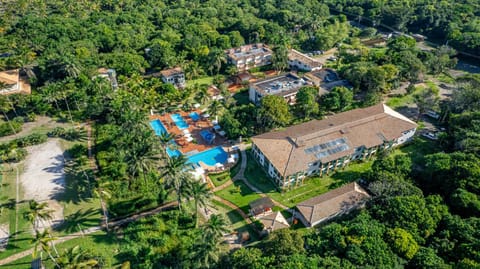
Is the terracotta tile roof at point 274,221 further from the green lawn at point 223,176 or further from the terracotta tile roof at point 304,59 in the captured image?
the terracotta tile roof at point 304,59

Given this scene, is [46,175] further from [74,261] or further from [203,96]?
[203,96]

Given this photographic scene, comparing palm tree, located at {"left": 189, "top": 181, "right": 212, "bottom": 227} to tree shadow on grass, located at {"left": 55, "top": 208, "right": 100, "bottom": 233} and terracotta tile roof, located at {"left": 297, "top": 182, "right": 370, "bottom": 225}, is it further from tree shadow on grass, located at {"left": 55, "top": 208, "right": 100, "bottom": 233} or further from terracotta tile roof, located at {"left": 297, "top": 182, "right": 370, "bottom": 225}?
tree shadow on grass, located at {"left": 55, "top": 208, "right": 100, "bottom": 233}

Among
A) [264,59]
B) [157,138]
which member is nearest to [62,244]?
[157,138]

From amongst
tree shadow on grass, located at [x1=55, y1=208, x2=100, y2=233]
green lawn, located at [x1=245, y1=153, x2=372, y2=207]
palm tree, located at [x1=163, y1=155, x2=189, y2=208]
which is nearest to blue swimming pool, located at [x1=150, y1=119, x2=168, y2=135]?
green lawn, located at [x1=245, y1=153, x2=372, y2=207]

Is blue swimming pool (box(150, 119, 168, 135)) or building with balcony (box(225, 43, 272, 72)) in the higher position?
building with balcony (box(225, 43, 272, 72))

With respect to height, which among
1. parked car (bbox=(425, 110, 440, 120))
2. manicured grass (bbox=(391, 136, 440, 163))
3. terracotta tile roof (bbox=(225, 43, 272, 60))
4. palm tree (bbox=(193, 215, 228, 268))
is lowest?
manicured grass (bbox=(391, 136, 440, 163))

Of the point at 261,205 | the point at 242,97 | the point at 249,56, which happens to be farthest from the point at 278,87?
the point at 261,205

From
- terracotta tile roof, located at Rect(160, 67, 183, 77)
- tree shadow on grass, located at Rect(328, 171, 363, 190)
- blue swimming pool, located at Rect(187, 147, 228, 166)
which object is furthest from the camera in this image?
terracotta tile roof, located at Rect(160, 67, 183, 77)
